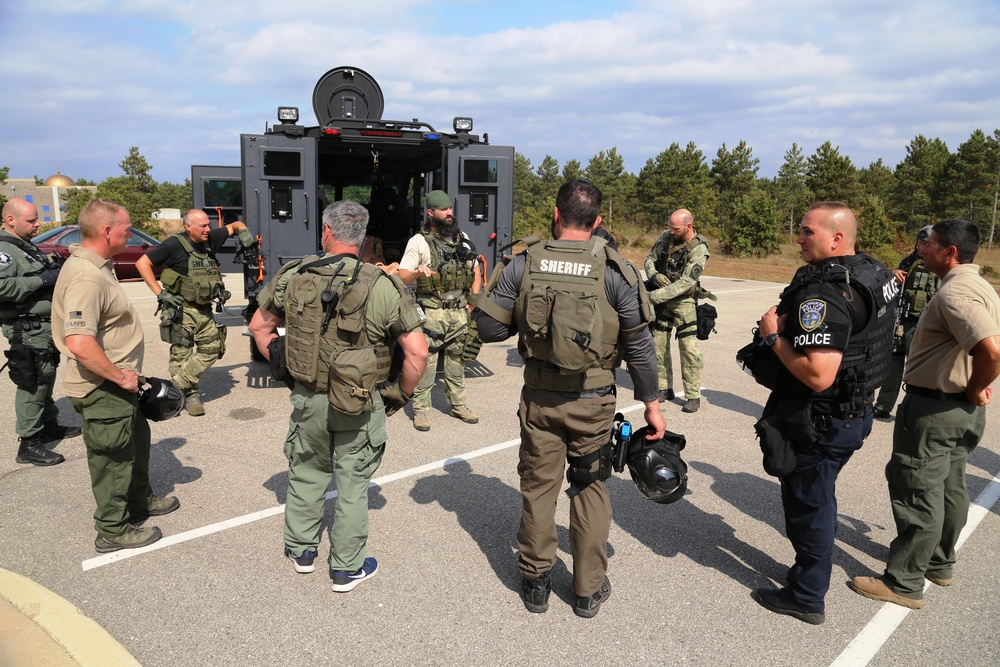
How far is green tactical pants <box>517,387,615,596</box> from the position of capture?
2.88 metres

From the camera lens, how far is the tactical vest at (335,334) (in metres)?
2.90

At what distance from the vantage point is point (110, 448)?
3350 millimetres

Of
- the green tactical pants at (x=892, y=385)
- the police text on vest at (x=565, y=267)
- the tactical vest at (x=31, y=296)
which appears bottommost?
the green tactical pants at (x=892, y=385)

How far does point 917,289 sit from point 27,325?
279 inches

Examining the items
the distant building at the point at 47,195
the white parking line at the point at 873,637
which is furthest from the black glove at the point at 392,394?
the distant building at the point at 47,195

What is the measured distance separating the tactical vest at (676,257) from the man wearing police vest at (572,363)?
3.62m

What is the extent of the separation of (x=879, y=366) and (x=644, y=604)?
1478 millimetres

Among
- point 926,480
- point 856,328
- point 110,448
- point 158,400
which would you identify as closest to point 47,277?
point 158,400

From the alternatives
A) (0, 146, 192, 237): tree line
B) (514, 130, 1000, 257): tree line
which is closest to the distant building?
(0, 146, 192, 237): tree line

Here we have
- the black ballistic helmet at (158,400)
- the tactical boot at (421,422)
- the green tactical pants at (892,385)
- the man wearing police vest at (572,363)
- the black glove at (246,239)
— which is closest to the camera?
the man wearing police vest at (572,363)

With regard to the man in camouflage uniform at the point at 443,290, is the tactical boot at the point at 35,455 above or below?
below

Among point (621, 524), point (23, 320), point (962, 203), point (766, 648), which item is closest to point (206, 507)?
point (23, 320)

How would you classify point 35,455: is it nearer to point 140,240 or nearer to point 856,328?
point 856,328

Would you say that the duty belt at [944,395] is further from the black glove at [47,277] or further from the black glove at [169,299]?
the black glove at [169,299]
